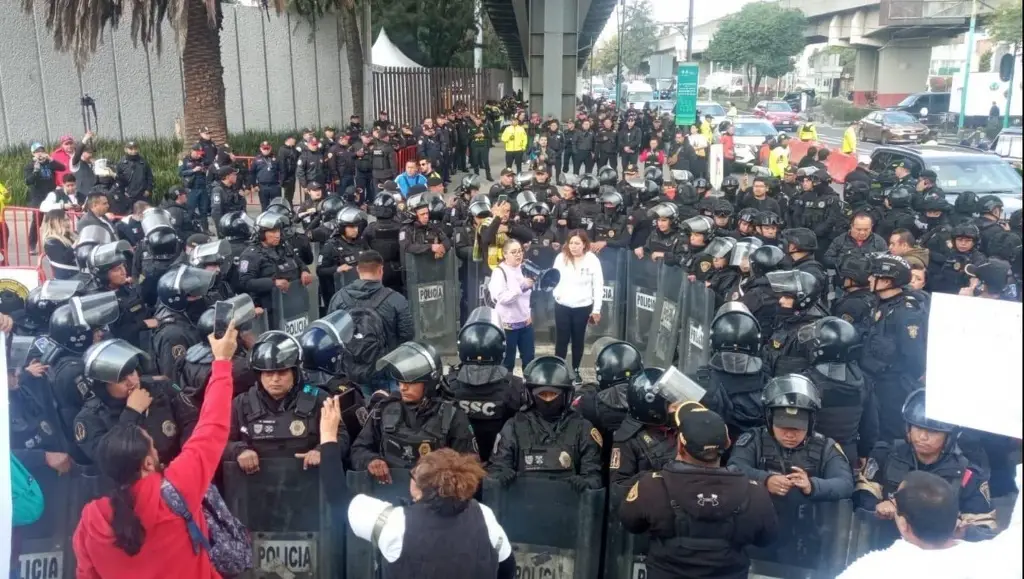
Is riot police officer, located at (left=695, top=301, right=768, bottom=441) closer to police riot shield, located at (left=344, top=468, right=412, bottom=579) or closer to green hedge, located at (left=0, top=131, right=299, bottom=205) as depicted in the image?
police riot shield, located at (left=344, top=468, right=412, bottom=579)

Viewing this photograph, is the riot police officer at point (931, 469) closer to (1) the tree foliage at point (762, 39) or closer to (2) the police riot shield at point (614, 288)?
(2) the police riot shield at point (614, 288)

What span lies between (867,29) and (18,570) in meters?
44.5

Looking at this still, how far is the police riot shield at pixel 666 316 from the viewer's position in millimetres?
8422

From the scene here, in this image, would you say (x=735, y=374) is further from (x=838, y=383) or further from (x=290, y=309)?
(x=290, y=309)

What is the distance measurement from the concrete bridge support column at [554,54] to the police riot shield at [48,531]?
21172mm

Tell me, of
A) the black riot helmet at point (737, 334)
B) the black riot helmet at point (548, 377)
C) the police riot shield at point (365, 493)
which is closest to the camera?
the police riot shield at point (365, 493)

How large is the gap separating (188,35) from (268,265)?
38.6ft

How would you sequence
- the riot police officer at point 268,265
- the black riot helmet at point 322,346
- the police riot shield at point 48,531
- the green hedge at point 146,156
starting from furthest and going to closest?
the green hedge at point 146,156 < the riot police officer at point 268,265 < the black riot helmet at point 322,346 < the police riot shield at point 48,531

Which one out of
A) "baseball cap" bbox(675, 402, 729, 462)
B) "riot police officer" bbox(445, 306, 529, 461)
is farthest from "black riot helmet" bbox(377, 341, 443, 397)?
"baseball cap" bbox(675, 402, 729, 462)

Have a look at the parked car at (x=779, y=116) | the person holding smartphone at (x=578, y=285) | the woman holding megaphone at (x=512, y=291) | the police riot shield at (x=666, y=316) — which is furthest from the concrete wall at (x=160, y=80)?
the parked car at (x=779, y=116)

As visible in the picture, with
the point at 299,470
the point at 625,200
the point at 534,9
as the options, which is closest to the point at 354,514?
the point at 299,470

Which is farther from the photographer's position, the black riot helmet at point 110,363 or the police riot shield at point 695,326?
the police riot shield at point 695,326

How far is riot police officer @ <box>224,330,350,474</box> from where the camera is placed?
14.8 ft

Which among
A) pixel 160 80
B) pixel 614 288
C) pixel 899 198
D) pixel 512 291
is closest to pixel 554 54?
pixel 160 80
